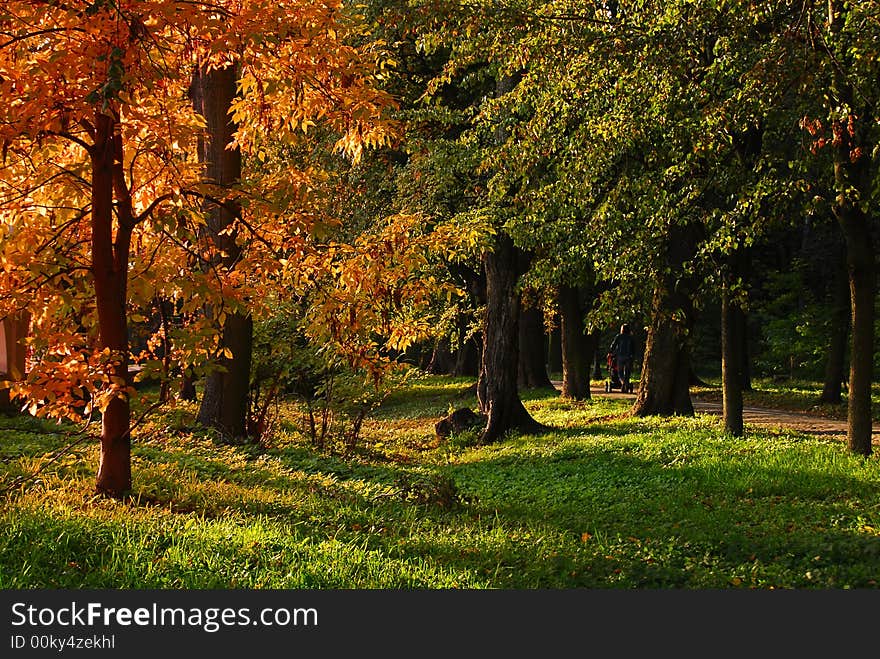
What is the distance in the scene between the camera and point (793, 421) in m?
17.2

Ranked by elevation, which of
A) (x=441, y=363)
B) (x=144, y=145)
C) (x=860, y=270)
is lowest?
(x=441, y=363)

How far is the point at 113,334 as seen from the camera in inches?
258

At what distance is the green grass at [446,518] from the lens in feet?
17.8

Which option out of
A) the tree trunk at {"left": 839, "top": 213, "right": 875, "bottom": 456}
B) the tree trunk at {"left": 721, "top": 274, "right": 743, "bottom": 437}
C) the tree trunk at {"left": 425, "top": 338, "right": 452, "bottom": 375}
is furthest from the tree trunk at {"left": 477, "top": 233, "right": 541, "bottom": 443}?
the tree trunk at {"left": 425, "top": 338, "right": 452, "bottom": 375}

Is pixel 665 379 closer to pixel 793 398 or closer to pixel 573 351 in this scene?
pixel 573 351

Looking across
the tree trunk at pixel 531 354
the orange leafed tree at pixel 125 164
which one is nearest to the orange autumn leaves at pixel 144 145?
the orange leafed tree at pixel 125 164

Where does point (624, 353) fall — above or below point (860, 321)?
below

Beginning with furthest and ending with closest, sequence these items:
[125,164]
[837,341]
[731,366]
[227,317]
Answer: [837,341] < [731,366] < [227,317] < [125,164]

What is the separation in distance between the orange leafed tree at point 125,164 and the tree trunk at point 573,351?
51.1 ft

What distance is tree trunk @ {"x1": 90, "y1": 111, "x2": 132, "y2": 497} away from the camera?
651 cm

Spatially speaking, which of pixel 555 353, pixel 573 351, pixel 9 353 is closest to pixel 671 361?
pixel 573 351

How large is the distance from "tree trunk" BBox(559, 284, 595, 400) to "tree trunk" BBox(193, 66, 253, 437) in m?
11.6

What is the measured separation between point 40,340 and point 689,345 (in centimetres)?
1299

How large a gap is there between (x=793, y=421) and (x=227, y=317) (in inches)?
459
